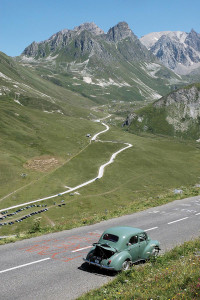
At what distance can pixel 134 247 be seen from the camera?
20.6m

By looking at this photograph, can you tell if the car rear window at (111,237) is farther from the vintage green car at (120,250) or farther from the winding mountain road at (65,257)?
the winding mountain road at (65,257)

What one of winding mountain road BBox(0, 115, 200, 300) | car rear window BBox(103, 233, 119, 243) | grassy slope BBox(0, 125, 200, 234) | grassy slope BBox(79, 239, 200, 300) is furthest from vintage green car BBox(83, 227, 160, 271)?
grassy slope BBox(0, 125, 200, 234)

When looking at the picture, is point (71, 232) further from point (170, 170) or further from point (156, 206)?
point (170, 170)

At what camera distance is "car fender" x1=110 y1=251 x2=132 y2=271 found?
61.7 ft

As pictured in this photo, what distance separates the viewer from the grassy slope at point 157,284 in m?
13.6

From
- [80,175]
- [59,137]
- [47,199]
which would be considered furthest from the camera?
[59,137]

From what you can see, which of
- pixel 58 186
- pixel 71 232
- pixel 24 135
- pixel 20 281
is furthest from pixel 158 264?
pixel 24 135

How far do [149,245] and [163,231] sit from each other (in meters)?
8.59

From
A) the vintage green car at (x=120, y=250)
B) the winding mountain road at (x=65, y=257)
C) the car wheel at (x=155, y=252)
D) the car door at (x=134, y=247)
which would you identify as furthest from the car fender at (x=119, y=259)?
the car wheel at (x=155, y=252)

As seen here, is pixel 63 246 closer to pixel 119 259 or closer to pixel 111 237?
pixel 111 237

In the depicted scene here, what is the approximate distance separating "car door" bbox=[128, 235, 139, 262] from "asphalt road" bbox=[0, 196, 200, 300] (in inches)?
92.6

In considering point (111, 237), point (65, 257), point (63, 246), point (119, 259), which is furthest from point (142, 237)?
point (63, 246)

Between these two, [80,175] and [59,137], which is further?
[59,137]

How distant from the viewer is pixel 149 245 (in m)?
22.0
